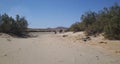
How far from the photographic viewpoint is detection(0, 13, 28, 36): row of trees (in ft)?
161

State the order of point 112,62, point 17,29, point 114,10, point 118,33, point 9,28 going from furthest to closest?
1. point 17,29
2. point 9,28
3. point 114,10
4. point 118,33
5. point 112,62

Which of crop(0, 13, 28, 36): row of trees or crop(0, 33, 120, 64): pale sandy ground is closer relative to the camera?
crop(0, 33, 120, 64): pale sandy ground

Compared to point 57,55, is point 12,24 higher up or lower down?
higher up

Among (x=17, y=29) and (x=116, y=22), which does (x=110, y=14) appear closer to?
(x=116, y=22)

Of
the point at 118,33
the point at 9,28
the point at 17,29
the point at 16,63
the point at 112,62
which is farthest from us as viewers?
the point at 17,29

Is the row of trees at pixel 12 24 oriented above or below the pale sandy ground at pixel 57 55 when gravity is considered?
above

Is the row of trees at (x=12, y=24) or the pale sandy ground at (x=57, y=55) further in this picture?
the row of trees at (x=12, y=24)

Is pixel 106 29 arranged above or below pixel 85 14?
below

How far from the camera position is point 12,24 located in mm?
52188

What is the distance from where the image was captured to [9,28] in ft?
164

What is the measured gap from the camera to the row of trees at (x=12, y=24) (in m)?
48.9

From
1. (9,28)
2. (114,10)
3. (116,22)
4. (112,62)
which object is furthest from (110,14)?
(9,28)

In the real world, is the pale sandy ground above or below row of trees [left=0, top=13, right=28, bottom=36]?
below

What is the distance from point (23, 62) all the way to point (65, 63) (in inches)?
83.0
